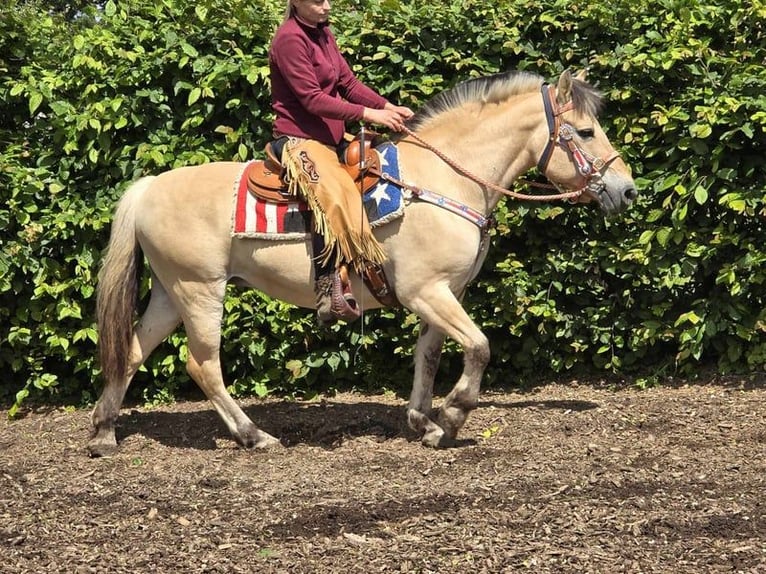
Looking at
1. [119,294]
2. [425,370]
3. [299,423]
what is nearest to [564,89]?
[425,370]

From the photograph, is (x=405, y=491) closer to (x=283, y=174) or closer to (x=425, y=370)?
(x=425, y=370)

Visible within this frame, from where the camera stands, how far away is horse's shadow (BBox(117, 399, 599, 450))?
600 cm

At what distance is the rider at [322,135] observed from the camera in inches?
207

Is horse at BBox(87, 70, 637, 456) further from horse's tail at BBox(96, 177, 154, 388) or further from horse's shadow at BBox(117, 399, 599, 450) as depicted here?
horse's shadow at BBox(117, 399, 599, 450)

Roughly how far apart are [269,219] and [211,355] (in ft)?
2.91

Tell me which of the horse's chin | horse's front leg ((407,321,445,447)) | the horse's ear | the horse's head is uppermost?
the horse's ear

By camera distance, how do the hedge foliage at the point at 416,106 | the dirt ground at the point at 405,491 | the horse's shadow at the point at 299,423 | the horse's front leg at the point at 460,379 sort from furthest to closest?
1. the hedge foliage at the point at 416,106
2. the horse's shadow at the point at 299,423
3. the horse's front leg at the point at 460,379
4. the dirt ground at the point at 405,491

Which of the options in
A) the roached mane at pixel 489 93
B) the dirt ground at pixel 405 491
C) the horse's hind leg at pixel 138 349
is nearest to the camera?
the dirt ground at pixel 405 491

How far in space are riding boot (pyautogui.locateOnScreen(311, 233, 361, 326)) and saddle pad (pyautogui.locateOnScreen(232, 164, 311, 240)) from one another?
12 centimetres

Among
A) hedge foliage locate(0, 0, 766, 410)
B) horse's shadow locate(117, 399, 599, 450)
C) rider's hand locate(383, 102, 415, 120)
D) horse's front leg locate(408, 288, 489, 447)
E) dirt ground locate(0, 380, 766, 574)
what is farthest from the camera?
hedge foliage locate(0, 0, 766, 410)

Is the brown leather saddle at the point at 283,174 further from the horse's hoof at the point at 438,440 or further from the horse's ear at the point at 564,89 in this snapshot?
the horse's hoof at the point at 438,440

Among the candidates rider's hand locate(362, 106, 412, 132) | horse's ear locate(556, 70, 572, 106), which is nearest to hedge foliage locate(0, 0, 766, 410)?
rider's hand locate(362, 106, 412, 132)

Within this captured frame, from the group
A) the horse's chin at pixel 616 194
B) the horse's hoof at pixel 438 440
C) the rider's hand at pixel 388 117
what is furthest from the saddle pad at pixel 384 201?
the horse's hoof at pixel 438 440

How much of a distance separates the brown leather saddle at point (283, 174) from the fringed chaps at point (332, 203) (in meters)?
0.06
